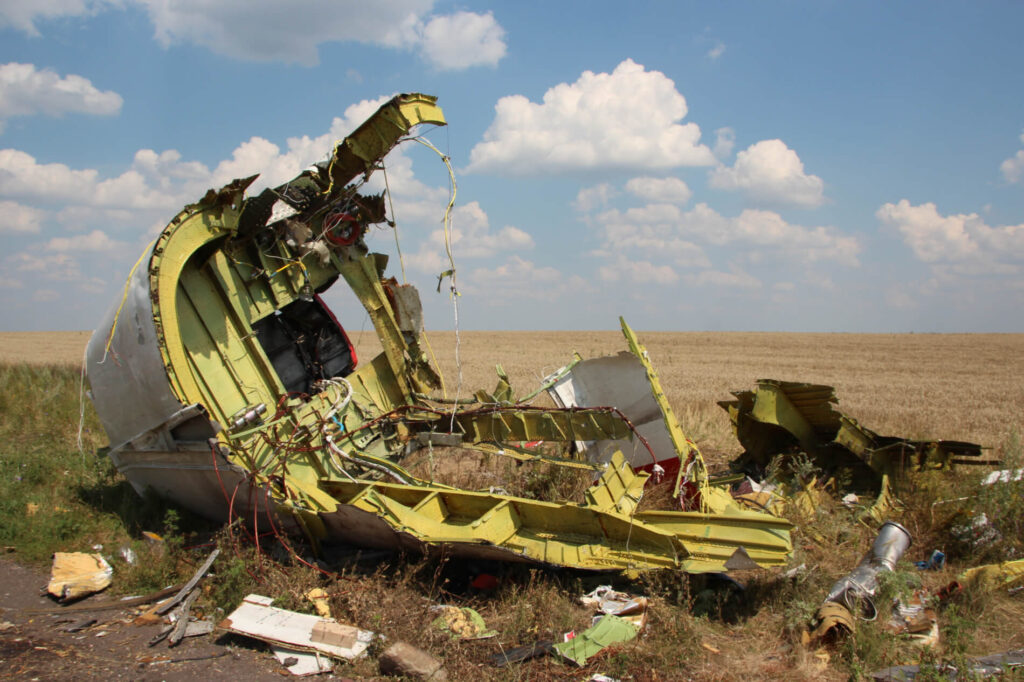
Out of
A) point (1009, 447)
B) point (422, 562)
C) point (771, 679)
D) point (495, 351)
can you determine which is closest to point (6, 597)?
point (422, 562)

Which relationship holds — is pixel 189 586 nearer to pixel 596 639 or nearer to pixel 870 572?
pixel 596 639

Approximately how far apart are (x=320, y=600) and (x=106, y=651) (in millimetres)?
1402

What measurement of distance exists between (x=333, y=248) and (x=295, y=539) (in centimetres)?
317

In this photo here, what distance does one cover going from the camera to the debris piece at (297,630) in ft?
13.5

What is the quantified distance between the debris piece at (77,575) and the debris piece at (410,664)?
3.07 meters

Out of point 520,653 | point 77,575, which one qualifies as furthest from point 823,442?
point 77,575

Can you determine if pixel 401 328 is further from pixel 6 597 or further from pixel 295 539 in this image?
pixel 6 597

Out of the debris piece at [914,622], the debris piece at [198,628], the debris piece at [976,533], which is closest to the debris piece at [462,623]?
the debris piece at [198,628]

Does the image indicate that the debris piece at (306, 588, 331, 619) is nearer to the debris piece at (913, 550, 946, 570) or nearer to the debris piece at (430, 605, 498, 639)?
the debris piece at (430, 605, 498, 639)

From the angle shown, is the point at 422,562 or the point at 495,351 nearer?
the point at 422,562

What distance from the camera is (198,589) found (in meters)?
5.12

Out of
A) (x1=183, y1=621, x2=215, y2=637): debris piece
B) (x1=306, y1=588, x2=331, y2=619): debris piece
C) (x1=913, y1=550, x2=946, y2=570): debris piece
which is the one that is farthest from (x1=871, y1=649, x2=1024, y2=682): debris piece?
(x1=183, y1=621, x2=215, y2=637): debris piece

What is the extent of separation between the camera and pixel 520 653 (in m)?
3.97

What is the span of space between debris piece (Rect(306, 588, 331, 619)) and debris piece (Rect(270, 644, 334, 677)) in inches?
16.7
